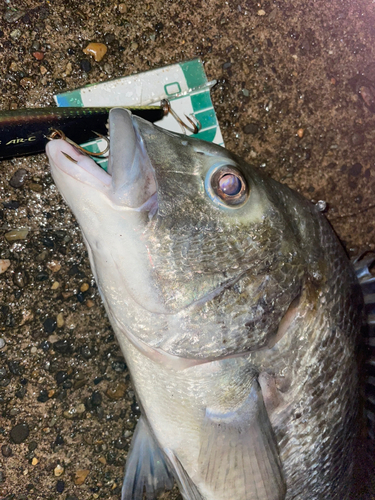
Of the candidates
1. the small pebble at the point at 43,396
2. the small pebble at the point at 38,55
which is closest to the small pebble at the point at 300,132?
the small pebble at the point at 38,55

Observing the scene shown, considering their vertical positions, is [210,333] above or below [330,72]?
below

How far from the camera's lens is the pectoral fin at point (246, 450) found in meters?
1.50

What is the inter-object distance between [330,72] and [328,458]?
2.23 metres

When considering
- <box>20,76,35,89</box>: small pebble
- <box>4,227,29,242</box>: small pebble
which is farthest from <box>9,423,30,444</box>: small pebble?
<box>20,76,35,89</box>: small pebble

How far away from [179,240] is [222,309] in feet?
1.06

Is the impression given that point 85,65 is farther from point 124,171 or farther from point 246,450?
point 246,450

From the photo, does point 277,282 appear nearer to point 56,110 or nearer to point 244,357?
point 244,357

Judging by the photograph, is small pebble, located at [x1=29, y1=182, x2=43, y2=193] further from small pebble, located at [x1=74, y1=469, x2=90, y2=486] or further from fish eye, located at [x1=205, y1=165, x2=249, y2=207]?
small pebble, located at [x1=74, y1=469, x2=90, y2=486]

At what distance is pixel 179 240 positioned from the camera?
4.54 feet

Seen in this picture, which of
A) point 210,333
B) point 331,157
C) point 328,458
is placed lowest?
point 328,458

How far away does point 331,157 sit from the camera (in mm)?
2395

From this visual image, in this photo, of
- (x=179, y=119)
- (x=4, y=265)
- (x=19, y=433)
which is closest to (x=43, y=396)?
(x=19, y=433)

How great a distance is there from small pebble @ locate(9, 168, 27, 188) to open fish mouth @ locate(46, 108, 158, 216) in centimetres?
74

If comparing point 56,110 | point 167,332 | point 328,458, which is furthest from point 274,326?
point 56,110
